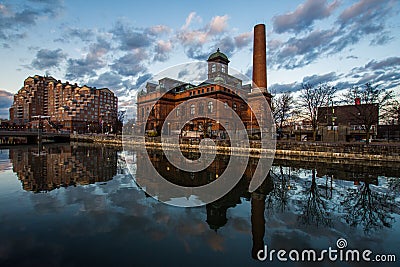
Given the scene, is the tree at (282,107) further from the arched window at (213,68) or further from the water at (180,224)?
the water at (180,224)

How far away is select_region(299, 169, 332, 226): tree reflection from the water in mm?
36

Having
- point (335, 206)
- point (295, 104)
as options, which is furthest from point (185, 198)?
point (295, 104)

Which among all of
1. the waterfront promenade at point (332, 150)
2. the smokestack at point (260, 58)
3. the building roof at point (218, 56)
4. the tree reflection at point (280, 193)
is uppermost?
the building roof at point (218, 56)

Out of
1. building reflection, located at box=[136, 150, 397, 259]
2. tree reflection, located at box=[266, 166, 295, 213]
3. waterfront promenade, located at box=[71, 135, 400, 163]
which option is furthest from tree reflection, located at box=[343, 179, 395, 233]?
waterfront promenade, located at box=[71, 135, 400, 163]

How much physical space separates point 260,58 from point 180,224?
44.4 metres

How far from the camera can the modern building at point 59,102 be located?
108 meters

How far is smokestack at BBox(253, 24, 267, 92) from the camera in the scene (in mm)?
44469

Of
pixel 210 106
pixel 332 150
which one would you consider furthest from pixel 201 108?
pixel 332 150

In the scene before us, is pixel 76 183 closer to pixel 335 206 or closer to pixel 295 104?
pixel 335 206

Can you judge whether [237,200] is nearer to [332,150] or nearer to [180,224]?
[180,224]

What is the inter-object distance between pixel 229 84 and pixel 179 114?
16.5 meters

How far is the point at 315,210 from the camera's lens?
8656mm

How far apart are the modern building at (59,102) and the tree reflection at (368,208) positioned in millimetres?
110323

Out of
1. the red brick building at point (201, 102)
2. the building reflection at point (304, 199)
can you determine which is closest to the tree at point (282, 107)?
the red brick building at point (201, 102)
